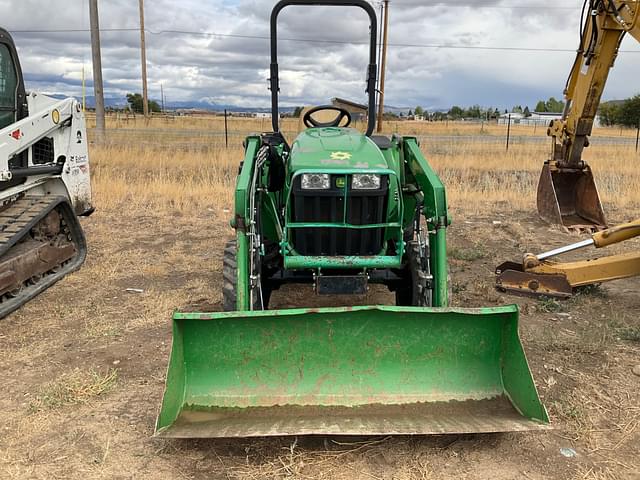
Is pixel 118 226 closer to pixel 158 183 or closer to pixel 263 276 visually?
pixel 158 183

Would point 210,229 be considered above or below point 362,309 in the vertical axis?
below

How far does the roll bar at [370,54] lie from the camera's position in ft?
15.3

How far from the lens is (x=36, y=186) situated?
19.4ft

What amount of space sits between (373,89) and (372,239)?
154cm

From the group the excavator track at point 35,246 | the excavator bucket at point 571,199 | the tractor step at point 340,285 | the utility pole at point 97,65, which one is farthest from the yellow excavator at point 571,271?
the utility pole at point 97,65

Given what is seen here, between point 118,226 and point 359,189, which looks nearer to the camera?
point 359,189

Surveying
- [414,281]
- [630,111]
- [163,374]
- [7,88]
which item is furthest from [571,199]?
[630,111]

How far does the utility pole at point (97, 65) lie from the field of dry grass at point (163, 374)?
8964 millimetres

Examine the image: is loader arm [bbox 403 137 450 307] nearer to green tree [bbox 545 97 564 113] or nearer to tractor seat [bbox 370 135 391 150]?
tractor seat [bbox 370 135 391 150]

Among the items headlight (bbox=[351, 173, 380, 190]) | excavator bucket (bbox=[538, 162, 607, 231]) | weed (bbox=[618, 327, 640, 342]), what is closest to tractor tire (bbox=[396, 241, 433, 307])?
headlight (bbox=[351, 173, 380, 190])

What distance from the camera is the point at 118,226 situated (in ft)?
27.6

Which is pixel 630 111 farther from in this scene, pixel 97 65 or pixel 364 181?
pixel 364 181

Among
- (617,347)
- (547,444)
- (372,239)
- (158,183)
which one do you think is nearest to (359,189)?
(372,239)

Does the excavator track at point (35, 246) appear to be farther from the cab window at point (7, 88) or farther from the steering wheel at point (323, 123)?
the steering wheel at point (323, 123)
